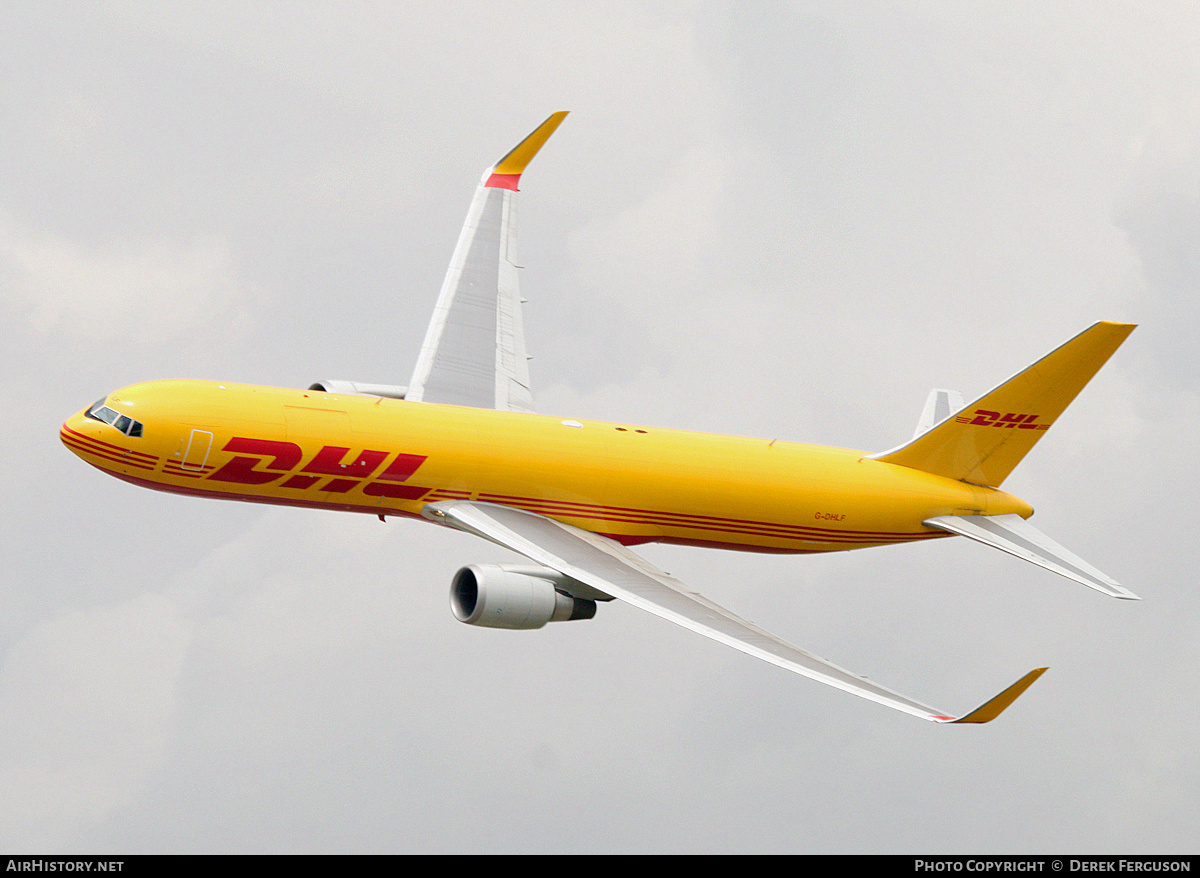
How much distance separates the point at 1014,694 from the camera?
3491 centimetres

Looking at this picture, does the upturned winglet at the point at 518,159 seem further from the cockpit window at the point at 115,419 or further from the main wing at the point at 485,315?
the cockpit window at the point at 115,419

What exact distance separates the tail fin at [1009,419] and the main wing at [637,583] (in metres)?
Result: 10.5

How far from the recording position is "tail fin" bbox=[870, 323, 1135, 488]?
47094 mm

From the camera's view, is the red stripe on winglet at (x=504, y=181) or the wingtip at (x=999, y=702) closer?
the wingtip at (x=999, y=702)

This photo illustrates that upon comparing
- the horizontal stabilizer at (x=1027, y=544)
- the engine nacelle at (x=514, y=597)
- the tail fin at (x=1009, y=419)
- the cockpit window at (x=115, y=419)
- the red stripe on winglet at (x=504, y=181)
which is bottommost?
the engine nacelle at (x=514, y=597)

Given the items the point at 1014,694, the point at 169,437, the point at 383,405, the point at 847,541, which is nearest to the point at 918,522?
the point at 847,541

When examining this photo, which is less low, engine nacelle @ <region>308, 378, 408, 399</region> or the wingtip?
engine nacelle @ <region>308, 378, 408, 399</region>

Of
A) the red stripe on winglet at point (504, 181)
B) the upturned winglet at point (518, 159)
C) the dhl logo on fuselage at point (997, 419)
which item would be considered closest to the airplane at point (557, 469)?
the dhl logo on fuselage at point (997, 419)

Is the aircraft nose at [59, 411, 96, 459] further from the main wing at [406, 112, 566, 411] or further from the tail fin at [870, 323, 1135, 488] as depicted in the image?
the tail fin at [870, 323, 1135, 488]

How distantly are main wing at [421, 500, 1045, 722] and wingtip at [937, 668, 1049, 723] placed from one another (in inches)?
0.9

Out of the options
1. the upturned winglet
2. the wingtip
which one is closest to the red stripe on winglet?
the upturned winglet

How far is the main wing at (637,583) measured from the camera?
Result: 37.1 metres

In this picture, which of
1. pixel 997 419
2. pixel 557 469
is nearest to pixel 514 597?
pixel 557 469

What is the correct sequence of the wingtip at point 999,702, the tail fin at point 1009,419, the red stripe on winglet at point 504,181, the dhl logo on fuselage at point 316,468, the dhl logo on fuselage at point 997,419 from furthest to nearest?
1. the red stripe on winglet at point 504,181
2. the dhl logo on fuselage at point 997,419
3. the tail fin at point 1009,419
4. the dhl logo on fuselage at point 316,468
5. the wingtip at point 999,702
